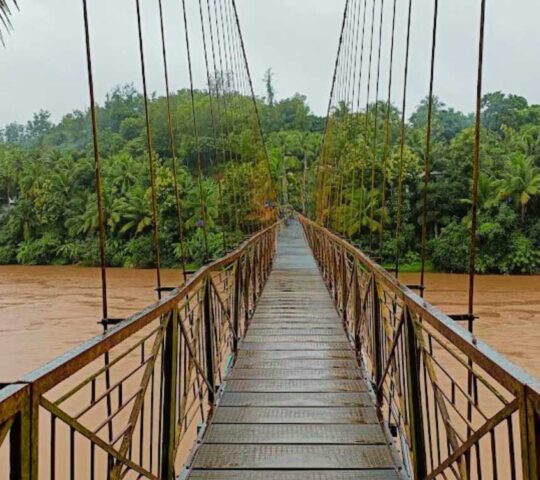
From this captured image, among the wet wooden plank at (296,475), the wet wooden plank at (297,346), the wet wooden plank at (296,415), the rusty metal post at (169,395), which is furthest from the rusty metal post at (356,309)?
the rusty metal post at (169,395)

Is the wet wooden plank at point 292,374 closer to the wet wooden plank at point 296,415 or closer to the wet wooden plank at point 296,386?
the wet wooden plank at point 296,386

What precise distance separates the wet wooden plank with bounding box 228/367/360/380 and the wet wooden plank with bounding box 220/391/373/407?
10.2 inches

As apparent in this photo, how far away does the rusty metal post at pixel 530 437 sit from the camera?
0.80 metres

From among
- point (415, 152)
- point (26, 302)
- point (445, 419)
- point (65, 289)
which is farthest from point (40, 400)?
point (415, 152)

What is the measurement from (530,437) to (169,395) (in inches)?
42.4

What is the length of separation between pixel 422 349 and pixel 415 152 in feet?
66.0

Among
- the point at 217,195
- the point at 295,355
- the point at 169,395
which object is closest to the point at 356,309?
the point at 295,355

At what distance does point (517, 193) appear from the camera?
1931 cm

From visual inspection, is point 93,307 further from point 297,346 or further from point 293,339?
point 297,346

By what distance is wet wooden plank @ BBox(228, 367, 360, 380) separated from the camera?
2.95 metres

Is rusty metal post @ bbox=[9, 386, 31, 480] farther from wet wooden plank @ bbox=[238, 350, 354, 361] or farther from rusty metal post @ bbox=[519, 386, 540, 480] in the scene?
wet wooden plank @ bbox=[238, 350, 354, 361]

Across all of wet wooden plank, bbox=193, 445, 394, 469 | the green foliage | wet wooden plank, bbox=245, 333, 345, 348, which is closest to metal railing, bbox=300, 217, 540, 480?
wet wooden plank, bbox=193, 445, 394, 469

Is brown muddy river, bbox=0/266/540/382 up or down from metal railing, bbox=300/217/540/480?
down

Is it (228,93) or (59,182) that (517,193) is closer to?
(228,93)
